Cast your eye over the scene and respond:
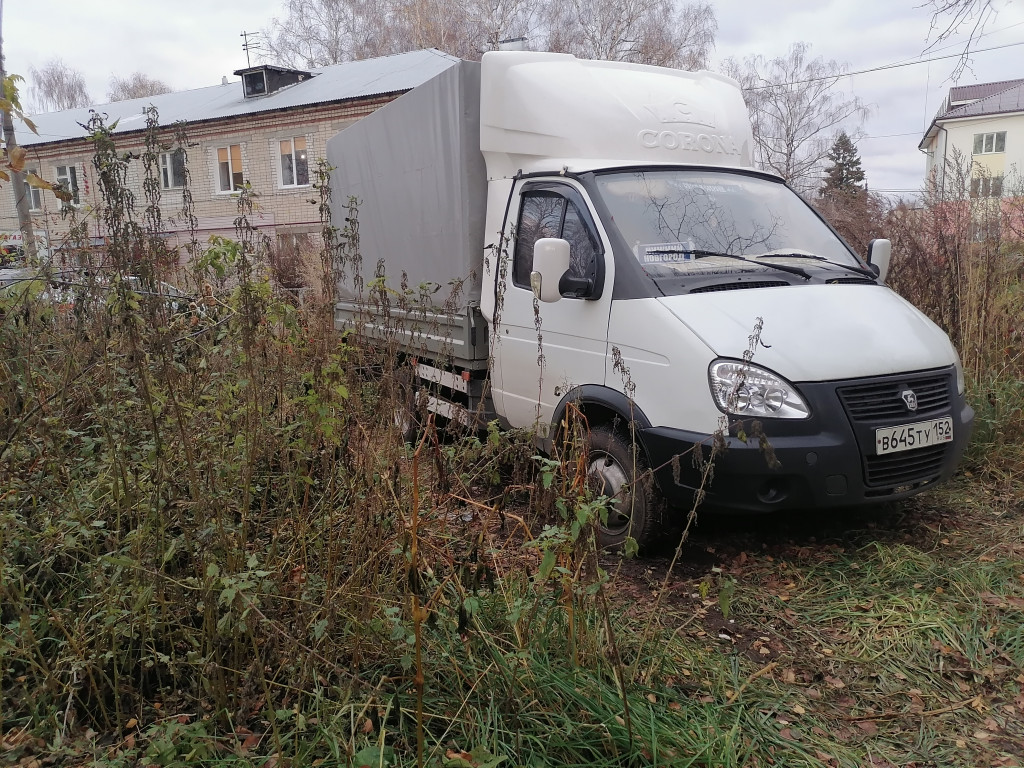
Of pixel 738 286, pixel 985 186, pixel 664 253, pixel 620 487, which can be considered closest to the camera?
pixel 620 487

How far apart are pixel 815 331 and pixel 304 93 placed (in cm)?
2820

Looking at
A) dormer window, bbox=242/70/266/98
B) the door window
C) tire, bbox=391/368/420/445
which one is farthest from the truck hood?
dormer window, bbox=242/70/266/98

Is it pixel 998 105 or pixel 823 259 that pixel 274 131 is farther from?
pixel 998 105

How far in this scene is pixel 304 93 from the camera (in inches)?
1110

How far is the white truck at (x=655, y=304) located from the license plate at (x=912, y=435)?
0.01m

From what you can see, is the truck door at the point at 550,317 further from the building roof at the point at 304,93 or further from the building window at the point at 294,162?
the building window at the point at 294,162

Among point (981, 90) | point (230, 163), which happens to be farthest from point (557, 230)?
point (981, 90)

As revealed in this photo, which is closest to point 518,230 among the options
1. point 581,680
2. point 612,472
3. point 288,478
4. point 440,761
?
point 612,472

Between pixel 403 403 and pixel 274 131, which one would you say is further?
pixel 274 131

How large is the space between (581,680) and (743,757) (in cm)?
56

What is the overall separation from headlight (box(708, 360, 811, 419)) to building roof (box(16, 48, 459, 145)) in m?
22.9

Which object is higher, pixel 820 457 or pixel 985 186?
pixel 985 186

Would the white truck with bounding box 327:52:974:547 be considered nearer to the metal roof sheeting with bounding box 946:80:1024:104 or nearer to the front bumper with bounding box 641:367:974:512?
the front bumper with bounding box 641:367:974:512

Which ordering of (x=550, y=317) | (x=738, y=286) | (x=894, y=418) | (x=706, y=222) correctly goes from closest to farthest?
(x=894, y=418), (x=738, y=286), (x=706, y=222), (x=550, y=317)
